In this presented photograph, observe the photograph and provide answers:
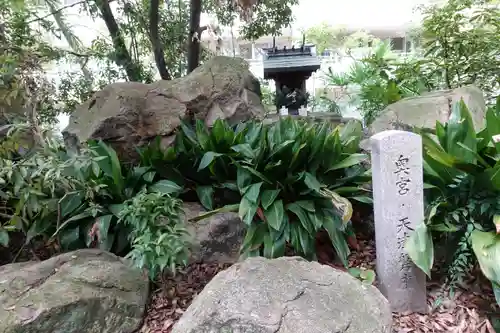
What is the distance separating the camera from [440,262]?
2.56m

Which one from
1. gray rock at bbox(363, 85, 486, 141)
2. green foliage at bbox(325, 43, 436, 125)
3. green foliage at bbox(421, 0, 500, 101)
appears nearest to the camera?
gray rock at bbox(363, 85, 486, 141)

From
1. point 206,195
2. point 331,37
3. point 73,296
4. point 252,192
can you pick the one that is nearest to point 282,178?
point 252,192

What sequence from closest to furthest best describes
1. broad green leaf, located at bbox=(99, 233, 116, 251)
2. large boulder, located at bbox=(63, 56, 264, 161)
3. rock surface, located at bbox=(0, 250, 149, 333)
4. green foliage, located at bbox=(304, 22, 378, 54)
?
rock surface, located at bbox=(0, 250, 149, 333), broad green leaf, located at bbox=(99, 233, 116, 251), large boulder, located at bbox=(63, 56, 264, 161), green foliage, located at bbox=(304, 22, 378, 54)

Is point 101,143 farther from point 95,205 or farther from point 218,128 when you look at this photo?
point 218,128

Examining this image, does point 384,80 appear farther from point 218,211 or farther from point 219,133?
point 218,211

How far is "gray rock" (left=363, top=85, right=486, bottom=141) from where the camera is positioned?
3607 mm

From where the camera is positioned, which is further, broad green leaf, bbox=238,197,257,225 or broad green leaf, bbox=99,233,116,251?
broad green leaf, bbox=99,233,116,251

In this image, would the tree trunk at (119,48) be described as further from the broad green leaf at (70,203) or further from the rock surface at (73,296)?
the rock surface at (73,296)

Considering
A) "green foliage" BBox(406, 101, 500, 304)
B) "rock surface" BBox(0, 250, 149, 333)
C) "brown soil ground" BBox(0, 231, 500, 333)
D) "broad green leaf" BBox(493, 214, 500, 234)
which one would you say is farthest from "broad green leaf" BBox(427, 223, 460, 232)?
"rock surface" BBox(0, 250, 149, 333)

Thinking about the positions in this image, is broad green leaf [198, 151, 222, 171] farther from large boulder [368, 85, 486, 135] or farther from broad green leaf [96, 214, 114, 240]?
large boulder [368, 85, 486, 135]

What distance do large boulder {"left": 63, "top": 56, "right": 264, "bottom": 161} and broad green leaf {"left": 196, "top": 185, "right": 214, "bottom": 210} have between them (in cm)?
65

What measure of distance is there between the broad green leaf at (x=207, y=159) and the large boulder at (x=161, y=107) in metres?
0.62

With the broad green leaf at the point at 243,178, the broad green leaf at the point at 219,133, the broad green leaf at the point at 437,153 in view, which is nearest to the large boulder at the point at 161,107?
the broad green leaf at the point at 219,133

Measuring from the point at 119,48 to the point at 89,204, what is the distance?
3468 millimetres
